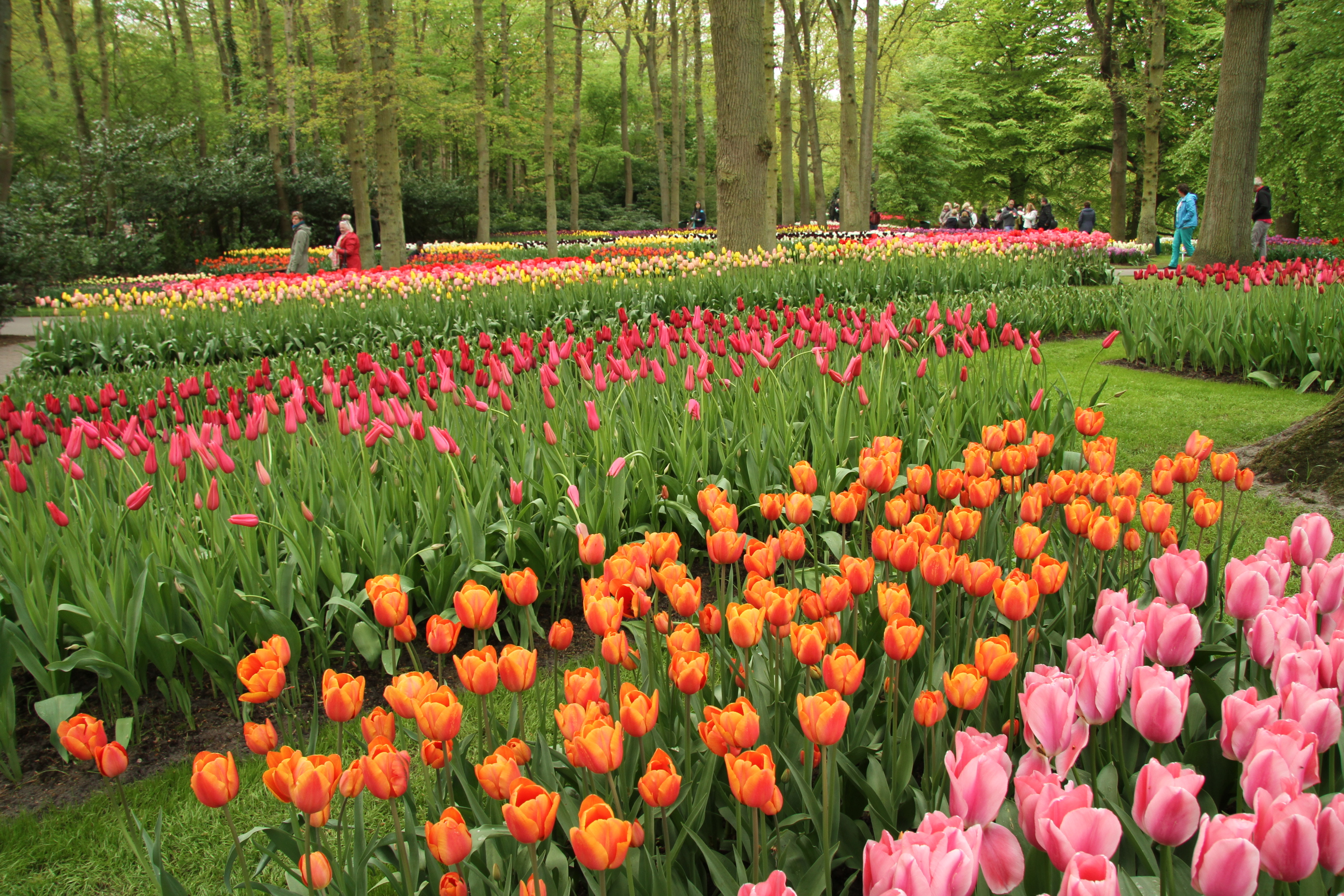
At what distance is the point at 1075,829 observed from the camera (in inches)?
34.5

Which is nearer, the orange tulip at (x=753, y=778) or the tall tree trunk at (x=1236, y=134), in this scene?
the orange tulip at (x=753, y=778)

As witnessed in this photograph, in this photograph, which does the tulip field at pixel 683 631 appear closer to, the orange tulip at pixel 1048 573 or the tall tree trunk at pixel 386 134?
the orange tulip at pixel 1048 573

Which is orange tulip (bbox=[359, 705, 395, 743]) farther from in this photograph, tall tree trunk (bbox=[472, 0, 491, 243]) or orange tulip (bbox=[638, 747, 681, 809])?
tall tree trunk (bbox=[472, 0, 491, 243])

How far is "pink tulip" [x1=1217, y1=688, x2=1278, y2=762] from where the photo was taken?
111 cm

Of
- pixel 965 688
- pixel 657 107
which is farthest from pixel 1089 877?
pixel 657 107

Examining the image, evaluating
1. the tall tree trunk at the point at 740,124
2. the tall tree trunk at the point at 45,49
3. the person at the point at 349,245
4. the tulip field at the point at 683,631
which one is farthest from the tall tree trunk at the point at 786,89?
the tall tree trunk at the point at 45,49

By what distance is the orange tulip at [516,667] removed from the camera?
1289 millimetres

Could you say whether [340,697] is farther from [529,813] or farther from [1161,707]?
[1161,707]

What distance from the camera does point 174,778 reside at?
8.09ft

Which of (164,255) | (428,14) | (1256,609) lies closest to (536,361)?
(1256,609)

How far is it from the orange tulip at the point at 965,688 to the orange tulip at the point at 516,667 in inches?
23.5

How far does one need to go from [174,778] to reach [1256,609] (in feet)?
8.58

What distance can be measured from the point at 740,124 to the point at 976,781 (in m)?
11.7

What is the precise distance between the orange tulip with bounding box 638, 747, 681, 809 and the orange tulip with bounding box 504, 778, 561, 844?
4.7 inches
